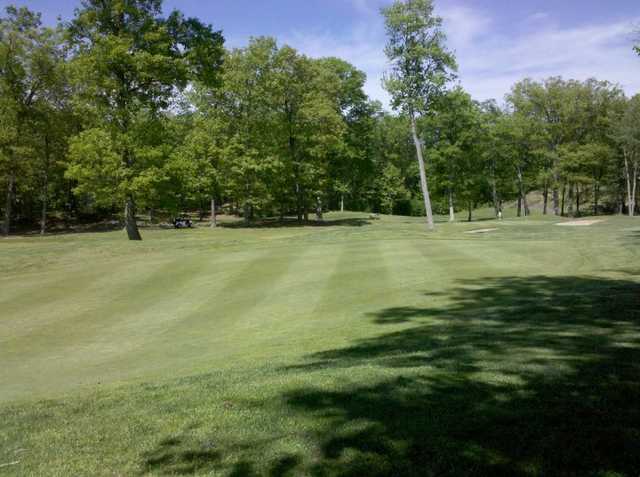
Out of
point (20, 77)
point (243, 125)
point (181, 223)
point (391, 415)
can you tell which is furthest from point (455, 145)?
point (391, 415)

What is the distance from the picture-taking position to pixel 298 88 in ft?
159

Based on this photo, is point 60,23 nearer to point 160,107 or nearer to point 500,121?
point 160,107

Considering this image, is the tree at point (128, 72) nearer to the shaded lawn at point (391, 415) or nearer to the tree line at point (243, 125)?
the tree line at point (243, 125)

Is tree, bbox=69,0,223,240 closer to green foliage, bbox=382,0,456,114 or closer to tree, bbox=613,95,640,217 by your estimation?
green foliage, bbox=382,0,456,114

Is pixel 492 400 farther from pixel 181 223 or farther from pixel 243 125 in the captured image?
pixel 181 223

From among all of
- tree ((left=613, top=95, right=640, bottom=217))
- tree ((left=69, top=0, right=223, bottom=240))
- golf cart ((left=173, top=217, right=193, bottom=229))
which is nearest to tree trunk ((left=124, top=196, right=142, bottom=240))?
tree ((left=69, top=0, right=223, bottom=240))

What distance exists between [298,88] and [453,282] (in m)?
38.8

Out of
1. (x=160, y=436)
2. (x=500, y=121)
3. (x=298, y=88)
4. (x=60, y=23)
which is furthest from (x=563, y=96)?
(x=160, y=436)

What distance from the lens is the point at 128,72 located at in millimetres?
27766

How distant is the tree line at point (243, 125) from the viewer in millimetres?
27969

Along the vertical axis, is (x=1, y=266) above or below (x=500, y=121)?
below

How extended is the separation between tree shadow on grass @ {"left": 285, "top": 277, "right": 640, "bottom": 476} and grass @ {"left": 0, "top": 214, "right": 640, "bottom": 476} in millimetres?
23

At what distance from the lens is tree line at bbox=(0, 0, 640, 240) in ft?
91.8

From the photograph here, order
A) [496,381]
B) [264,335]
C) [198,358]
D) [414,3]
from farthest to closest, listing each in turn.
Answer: [414,3] → [264,335] → [198,358] → [496,381]
